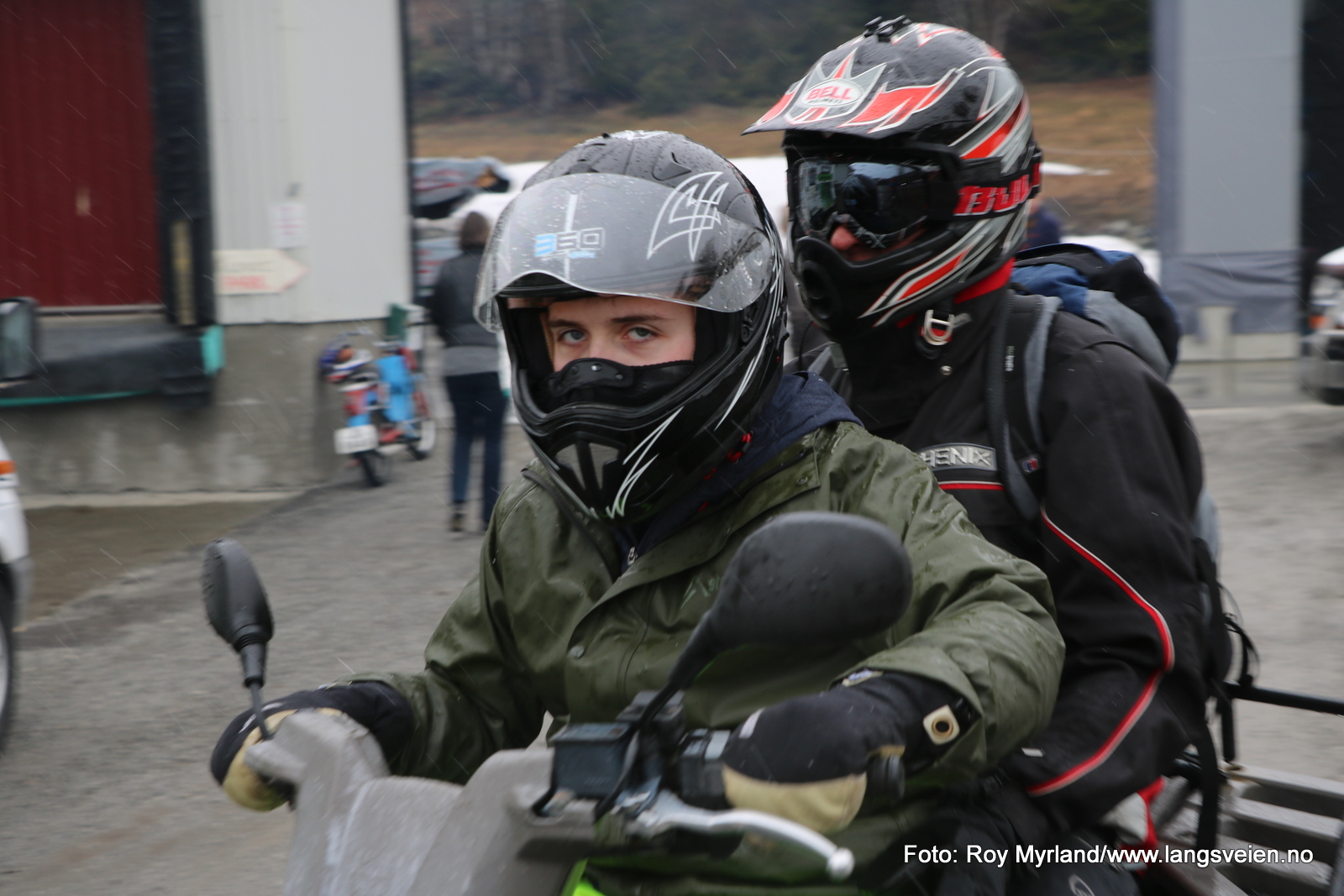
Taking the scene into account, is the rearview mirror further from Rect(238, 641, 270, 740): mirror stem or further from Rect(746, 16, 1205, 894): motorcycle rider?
Rect(238, 641, 270, 740): mirror stem

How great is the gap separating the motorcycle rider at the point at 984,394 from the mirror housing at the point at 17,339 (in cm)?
496

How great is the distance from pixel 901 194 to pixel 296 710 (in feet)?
4.80

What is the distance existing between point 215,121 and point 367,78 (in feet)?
4.14

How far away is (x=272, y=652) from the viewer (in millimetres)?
7008

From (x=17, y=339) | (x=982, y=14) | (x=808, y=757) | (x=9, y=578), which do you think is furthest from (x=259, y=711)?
(x=982, y=14)

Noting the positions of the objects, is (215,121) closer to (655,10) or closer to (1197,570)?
(1197,570)

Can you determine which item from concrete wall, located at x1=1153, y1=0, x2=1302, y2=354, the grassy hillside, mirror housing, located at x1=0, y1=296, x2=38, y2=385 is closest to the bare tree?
the grassy hillside

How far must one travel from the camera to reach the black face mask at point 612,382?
80.7 inches

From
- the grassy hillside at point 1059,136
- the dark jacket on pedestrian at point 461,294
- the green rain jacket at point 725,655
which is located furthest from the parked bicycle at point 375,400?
the grassy hillside at point 1059,136

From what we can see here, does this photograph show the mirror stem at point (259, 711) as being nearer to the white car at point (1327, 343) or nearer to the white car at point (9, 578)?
the white car at point (9, 578)

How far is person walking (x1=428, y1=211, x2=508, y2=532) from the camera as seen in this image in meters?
9.32

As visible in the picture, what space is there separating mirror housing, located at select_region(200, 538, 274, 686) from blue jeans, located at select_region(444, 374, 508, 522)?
7203mm

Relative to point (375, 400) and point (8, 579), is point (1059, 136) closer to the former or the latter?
point (375, 400)

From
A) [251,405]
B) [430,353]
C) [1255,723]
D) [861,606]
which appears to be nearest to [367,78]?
[251,405]
